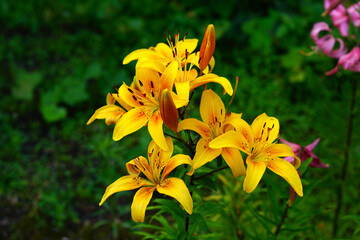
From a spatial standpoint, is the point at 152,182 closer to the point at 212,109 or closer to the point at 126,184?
the point at 126,184

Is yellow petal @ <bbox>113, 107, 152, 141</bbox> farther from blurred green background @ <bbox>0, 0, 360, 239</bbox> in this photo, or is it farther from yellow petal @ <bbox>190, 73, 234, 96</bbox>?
blurred green background @ <bbox>0, 0, 360, 239</bbox>

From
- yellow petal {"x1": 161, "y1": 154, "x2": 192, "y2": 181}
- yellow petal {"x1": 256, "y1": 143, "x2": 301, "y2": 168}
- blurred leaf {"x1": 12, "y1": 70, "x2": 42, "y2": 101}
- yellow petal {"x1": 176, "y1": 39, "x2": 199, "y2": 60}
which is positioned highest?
yellow petal {"x1": 176, "y1": 39, "x2": 199, "y2": 60}

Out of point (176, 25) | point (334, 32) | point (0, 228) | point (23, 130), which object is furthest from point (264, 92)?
point (0, 228)

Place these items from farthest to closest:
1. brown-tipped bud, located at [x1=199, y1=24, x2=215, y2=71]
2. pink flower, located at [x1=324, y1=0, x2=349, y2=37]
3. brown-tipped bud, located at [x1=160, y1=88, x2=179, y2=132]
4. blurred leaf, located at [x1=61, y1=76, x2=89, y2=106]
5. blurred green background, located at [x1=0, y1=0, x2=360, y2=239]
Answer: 1. blurred leaf, located at [x1=61, y1=76, x2=89, y2=106]
2. blurred green background, located at [x1=0, y1=0, x2=360, y2=239]
3. pink flower, located at [x1=324, y1=0, x2=349, y2=37]
4. brown-tipped bud, located at [x1=199, y1=24, x2=215, y2=71]
5. brown-tipped bud, located at [x1=160, y1=88, x2=179, y2=132]

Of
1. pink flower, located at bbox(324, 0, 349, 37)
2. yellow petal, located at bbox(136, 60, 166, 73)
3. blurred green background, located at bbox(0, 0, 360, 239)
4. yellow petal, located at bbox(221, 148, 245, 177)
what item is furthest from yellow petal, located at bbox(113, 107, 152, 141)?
pink flower, located at bbox(324, 0, 349, 37)

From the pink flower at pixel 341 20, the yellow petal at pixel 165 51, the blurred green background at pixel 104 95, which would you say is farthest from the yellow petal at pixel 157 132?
the pink flower at pixel 341 20

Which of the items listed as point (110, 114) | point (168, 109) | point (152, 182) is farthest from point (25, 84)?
point (168, 109)

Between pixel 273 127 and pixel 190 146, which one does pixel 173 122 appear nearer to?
pixel 190 146
